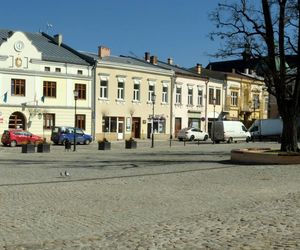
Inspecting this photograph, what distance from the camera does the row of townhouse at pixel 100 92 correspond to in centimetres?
4853

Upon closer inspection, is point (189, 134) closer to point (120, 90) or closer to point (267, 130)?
point (120, 90)

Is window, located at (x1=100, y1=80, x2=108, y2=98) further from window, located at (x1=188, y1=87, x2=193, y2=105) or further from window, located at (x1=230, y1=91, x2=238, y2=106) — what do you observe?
window, located at (x1=230, y1=91, x2=238, y2=106)

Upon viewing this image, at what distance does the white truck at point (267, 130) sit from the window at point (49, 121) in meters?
24.3

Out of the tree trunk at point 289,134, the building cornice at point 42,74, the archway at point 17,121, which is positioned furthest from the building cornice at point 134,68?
the tree trunk at point 289,134

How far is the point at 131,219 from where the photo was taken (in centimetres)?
1010

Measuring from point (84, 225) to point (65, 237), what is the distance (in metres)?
1.07

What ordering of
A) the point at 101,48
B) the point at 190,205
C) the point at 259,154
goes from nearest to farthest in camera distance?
the point at 190,205
the point at 259,154
the point at 101,48

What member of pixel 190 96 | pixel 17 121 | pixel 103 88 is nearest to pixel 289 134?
pixel 17 121

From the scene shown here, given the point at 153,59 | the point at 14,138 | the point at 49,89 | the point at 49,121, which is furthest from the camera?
the point at 153,59

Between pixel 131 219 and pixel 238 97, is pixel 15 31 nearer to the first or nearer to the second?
pixel 238 97

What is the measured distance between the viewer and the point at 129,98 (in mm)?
58281

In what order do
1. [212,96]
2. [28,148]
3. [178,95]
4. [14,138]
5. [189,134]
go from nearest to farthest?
[28,148], [14,138], [189,134], [178,95], [212,96]

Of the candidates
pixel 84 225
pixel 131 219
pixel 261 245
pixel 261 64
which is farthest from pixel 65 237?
pixel 261 64

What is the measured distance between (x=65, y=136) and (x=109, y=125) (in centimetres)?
938
